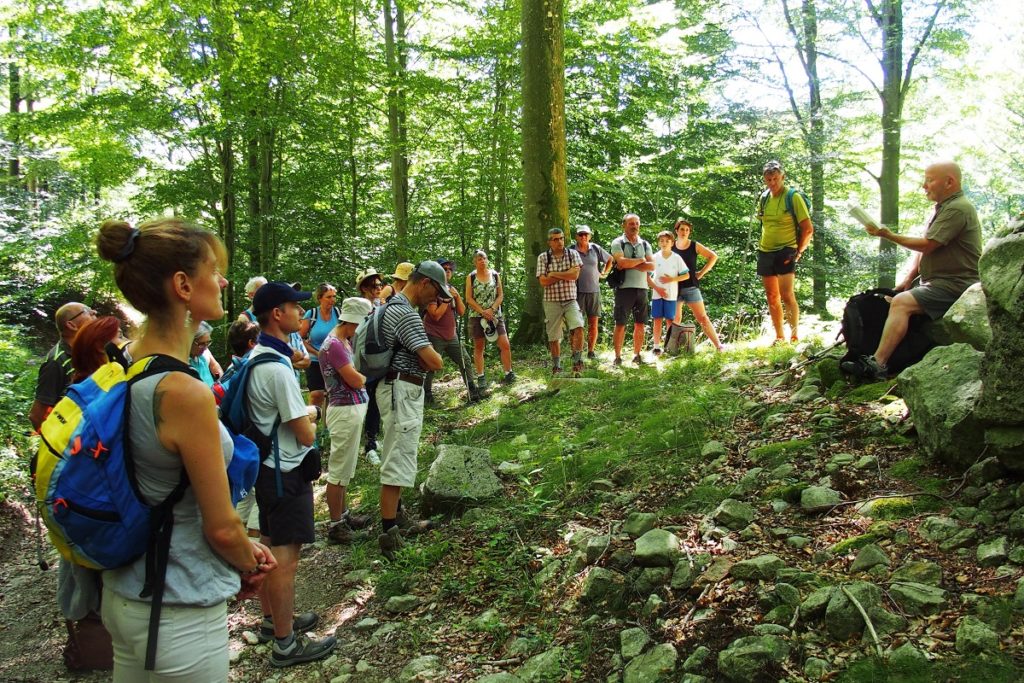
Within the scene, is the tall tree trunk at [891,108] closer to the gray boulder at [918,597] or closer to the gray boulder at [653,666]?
the gray boulder at [918,597]

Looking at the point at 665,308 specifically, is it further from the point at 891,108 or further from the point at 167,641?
the point at 891,108

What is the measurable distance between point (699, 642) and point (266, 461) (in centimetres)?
258

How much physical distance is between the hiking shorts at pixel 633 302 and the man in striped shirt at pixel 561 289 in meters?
0.69

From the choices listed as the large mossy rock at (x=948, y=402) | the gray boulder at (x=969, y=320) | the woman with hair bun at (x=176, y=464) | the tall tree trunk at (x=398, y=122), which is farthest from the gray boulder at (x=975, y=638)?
the tall tree trunk at (x=398, y=122)

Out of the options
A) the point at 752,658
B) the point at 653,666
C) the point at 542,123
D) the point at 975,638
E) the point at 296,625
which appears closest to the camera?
the point at 975,638

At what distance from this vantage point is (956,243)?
5.11 meters

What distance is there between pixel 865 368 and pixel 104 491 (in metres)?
5.33

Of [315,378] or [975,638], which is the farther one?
[315,378]

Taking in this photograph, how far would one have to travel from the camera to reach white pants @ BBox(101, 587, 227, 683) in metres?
1.85

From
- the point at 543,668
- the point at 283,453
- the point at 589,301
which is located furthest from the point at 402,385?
the point at 589,301

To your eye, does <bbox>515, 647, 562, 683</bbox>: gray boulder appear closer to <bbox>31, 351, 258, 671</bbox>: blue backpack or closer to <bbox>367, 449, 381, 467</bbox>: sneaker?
<bbox>31, 351, 258, 671</bbox>: blue backpack

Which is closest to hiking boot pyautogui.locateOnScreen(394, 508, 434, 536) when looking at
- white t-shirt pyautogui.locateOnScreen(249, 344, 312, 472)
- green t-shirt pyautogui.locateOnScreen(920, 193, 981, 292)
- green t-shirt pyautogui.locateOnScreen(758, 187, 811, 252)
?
white t-shirt pyautogui.locateOnScreen(249, 344, 312, 472)

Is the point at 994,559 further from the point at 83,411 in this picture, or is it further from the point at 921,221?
the point at 921,221

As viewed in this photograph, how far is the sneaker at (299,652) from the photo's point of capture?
4.12 meters
